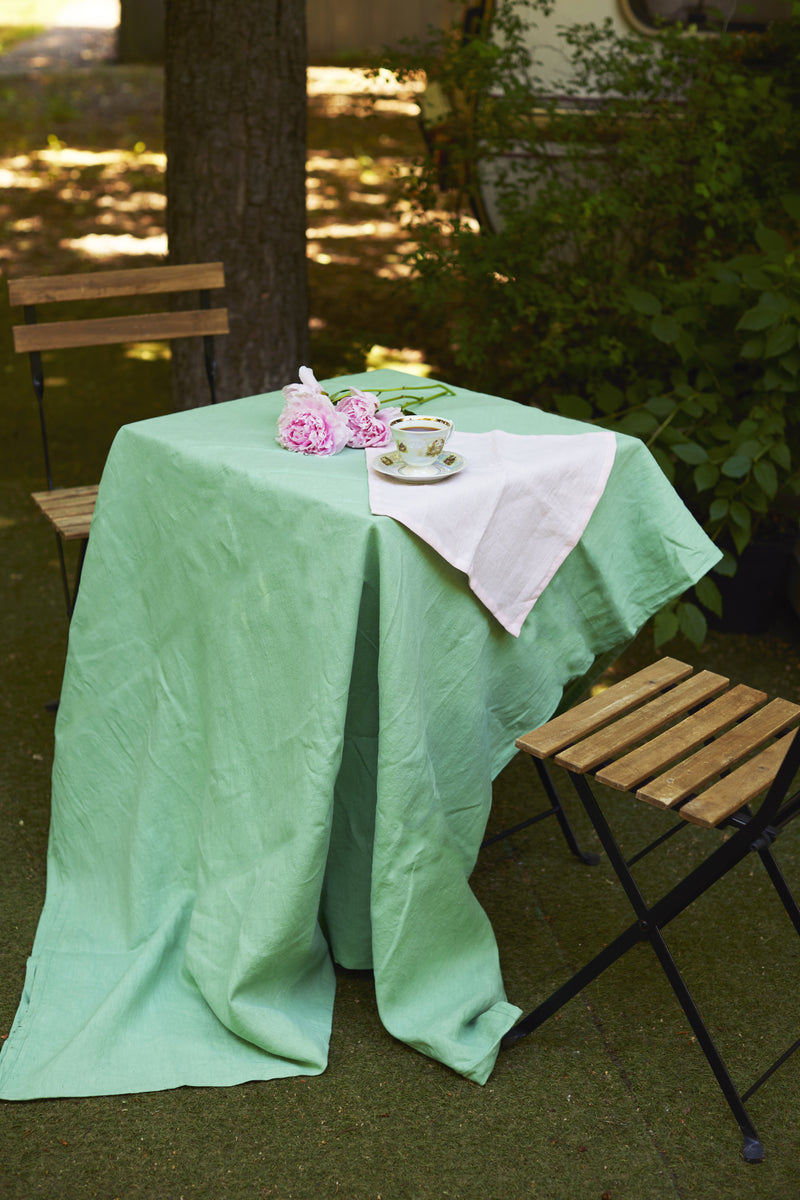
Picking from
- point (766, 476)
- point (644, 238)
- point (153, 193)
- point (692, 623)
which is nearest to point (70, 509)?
point (692, 623)

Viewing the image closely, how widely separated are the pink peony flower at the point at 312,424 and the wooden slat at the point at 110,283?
116 cm

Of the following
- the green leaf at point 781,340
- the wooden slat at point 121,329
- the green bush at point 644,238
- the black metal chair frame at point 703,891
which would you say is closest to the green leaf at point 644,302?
the green bush at point 644,238

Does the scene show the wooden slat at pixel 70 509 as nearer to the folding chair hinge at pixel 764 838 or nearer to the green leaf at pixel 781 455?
the folding chair hinge at pixel 764 838

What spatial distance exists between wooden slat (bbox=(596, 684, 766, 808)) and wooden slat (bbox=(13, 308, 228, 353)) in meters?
1.95

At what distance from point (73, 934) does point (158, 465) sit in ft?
3.41

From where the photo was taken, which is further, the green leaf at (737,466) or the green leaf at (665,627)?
the green leaf at (737,466)

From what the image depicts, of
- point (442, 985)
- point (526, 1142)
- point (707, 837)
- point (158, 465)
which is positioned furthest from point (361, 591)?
point (707, 837)

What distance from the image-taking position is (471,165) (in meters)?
4.51

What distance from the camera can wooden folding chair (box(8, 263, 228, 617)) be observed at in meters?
3.17

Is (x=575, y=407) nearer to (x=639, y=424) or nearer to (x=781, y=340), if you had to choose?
(x=639, y=424)

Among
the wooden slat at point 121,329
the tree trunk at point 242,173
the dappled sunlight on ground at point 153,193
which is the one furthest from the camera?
the dappled sunlight on ground at point 153,193

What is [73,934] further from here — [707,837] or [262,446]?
[707,837]

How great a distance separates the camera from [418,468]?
7.27 ft

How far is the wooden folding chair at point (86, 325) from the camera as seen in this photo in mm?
3170
